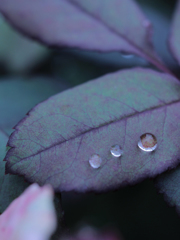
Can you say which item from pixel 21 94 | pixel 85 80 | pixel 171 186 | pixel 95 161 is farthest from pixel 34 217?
pixel 85 80

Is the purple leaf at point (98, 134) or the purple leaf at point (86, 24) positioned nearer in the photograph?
the purple leaf at point (98, 134)

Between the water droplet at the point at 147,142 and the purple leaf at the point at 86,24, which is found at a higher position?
the purple leaf at the point at 86,24

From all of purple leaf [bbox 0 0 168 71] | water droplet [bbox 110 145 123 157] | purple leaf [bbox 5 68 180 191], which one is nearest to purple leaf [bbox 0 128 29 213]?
purple leaf [bbox 5 68 180 191]

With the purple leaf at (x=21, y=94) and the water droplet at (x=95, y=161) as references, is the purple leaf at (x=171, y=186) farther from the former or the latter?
the purple leaf at (x=21, y=94)

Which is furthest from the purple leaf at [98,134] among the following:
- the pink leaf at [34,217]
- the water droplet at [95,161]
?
the pink leaf at [34,217]

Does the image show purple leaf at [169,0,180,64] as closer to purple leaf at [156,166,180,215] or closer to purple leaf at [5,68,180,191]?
purple leaf at [5,68,180,191]

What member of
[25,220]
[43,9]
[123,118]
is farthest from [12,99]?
[25,220]

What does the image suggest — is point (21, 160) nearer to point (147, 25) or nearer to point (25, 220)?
point (25, 220)
